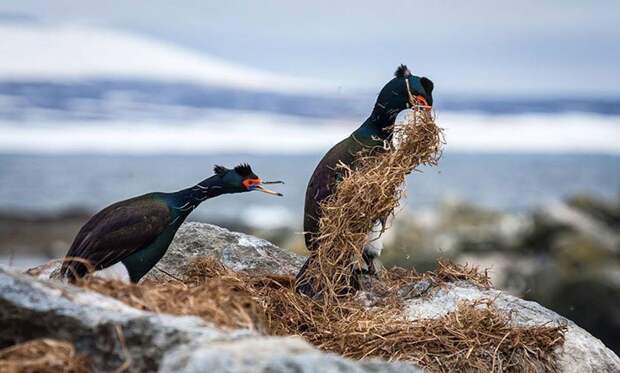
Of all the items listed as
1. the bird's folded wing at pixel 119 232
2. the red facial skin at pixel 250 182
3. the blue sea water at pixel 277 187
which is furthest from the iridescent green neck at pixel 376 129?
the blue sea water at pixel 277 187

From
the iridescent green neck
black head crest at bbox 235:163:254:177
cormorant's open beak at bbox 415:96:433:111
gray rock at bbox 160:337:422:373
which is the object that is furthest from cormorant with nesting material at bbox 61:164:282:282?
gray rock at bbox 160:337:422:373

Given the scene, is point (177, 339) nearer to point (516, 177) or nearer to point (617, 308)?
point (617, 308)

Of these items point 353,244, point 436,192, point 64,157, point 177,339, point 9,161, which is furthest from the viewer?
point 64,157

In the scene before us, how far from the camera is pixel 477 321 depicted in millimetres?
7473

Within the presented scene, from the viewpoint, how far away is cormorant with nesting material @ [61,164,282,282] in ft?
25.3

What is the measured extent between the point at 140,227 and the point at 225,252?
1371mm

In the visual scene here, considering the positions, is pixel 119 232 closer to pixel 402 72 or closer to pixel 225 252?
pixel 225 252

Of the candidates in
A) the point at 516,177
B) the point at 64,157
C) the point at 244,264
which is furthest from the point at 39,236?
the point at 64,157

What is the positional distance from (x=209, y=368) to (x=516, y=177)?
77.8m

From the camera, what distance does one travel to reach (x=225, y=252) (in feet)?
29.8

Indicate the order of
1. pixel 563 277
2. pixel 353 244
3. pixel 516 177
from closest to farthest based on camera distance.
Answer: pixel 353 244
pixel 563 277
pixel 516 177

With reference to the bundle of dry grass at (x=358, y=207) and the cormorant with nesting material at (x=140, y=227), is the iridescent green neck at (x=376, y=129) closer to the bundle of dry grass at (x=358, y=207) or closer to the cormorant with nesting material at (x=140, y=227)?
the bundle of dry grass at (x=358, y=207)

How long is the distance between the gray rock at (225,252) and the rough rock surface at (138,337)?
3.76 m

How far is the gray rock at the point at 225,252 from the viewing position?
29.4ft
